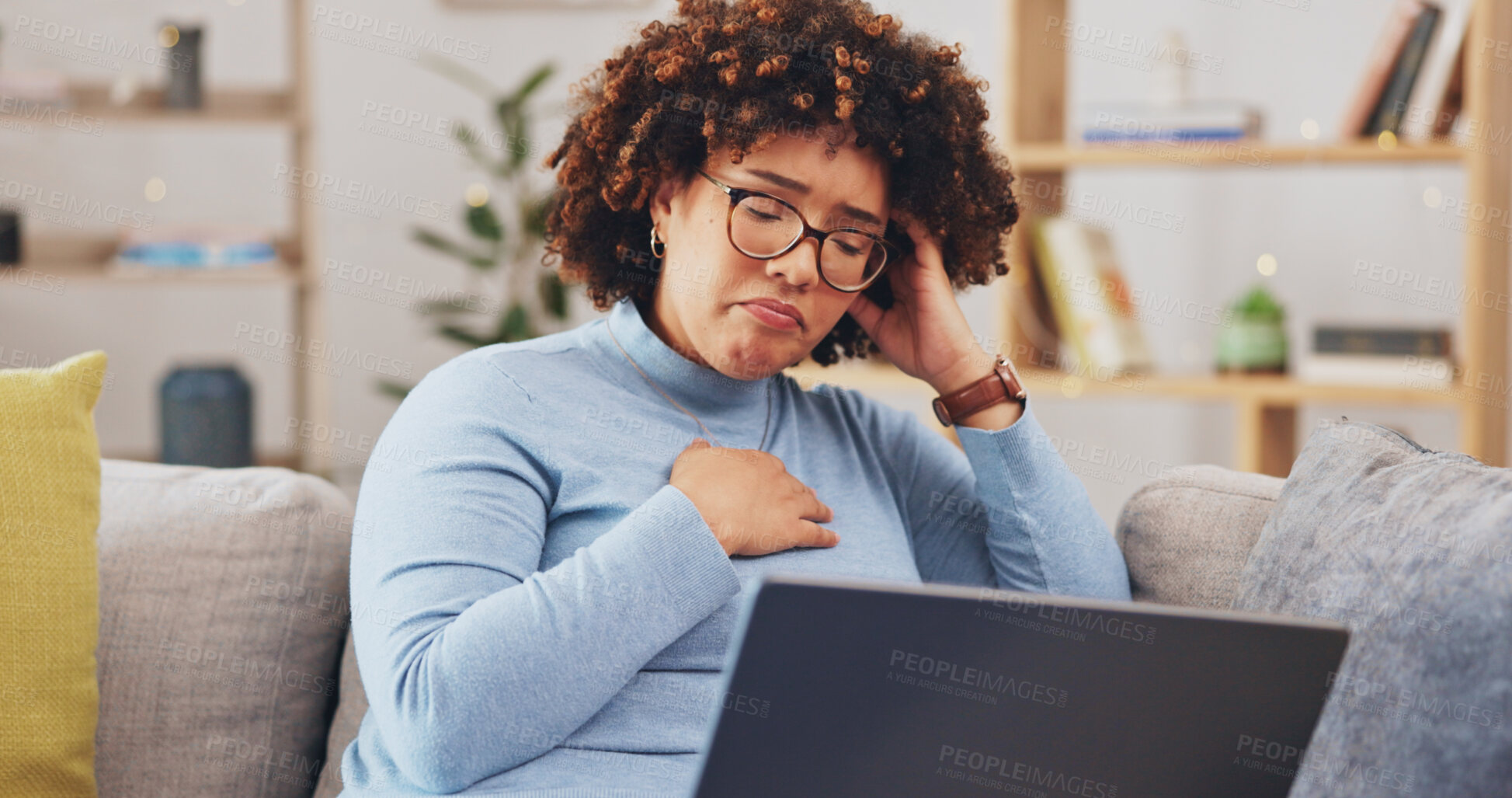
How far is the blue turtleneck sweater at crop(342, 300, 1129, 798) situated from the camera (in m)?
0.84

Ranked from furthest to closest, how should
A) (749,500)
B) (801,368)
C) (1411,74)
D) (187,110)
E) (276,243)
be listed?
1. (276,243)
2. (187,110)
3. (801,368)
4. (1411,74)
5. (749,500)

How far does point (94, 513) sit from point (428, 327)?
2114 mm

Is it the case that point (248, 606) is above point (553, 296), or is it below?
below

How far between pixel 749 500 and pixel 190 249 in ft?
7.30

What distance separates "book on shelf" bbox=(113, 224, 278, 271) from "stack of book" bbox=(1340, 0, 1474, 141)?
7.70ft

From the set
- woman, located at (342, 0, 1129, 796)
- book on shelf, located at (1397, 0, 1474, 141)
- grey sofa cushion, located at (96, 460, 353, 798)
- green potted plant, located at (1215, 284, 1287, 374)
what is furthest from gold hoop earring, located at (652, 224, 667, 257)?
book on shelf, located at (1397, 0, 1474, 141)

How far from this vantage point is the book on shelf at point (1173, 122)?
2.31 m

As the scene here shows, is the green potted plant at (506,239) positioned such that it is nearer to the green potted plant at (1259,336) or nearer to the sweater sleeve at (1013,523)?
the green potted plant at (1259,336)

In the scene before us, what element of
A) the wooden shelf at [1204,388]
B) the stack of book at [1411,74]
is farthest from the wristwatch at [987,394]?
the stack of book at [1411,74]

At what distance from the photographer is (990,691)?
25.9 inches

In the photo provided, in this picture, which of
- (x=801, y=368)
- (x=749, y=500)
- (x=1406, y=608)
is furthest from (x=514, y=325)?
(x=1406, y=608)

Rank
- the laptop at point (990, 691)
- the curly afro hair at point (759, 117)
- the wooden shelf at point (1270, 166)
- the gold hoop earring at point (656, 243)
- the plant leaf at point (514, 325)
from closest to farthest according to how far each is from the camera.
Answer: the laptop at point (990, 691)
the curly afro hair at point (759, 117)
the gold hoop earring at point (656, 243)
the wooden shelf at point (1270, 166)
the plant leaf at point (514, 325)

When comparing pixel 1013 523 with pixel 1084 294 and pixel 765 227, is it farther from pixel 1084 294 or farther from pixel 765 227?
pixel 1084 294

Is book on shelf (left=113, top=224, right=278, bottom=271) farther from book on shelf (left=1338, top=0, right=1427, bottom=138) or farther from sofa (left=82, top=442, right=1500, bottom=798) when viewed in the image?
book on shelf (left=1338, top=0, right=1427, bottom=138)
